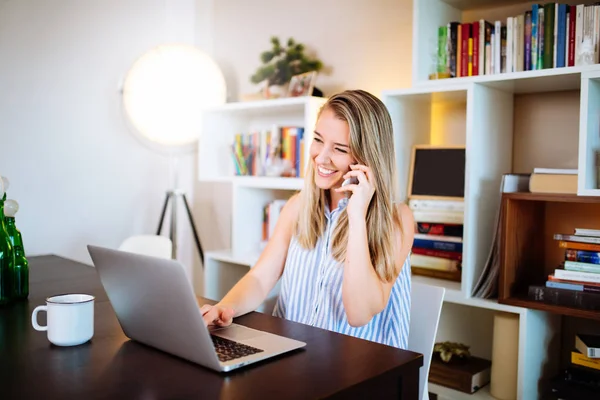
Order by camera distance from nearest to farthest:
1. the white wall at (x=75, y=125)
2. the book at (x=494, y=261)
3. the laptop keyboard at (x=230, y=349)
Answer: the laptop keyboard at (x=230, y=349), the book at (x=494, y=261), the white wall at (x=75, y=125)

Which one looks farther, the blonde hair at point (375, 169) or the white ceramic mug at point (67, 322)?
the blonde hair at point (375, 169)

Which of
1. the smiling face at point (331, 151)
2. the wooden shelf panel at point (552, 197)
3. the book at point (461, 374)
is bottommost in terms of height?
the book at point (461, 374)

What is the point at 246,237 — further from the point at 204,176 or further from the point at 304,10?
the point at 304,10

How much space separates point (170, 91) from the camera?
138 inches

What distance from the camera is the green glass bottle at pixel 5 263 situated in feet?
5.21

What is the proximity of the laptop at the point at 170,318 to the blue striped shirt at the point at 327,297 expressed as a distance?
0.44 meters

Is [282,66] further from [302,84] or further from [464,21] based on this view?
[464,21]

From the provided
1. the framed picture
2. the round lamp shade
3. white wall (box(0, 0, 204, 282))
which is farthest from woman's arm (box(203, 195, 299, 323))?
white wall (box(0, 0, 204, 282))

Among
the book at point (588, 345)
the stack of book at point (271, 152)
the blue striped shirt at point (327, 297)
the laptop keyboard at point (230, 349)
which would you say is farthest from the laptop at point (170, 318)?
the stack of book at point (271, 152)

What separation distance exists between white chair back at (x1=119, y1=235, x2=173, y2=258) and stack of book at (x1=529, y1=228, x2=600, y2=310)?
163 centimetres

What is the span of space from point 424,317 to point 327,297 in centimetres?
28

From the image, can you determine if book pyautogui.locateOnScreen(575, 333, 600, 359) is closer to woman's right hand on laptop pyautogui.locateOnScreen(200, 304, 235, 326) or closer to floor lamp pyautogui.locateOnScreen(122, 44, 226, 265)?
woman's right hand on laptop pyautogui.locateOnScreen(200, 304, 235, 326)

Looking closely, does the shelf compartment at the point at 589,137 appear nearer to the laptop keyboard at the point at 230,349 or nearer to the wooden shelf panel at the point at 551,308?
the wooden shelf panel at the point at 551,308

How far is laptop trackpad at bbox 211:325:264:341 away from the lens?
4.15 ft
